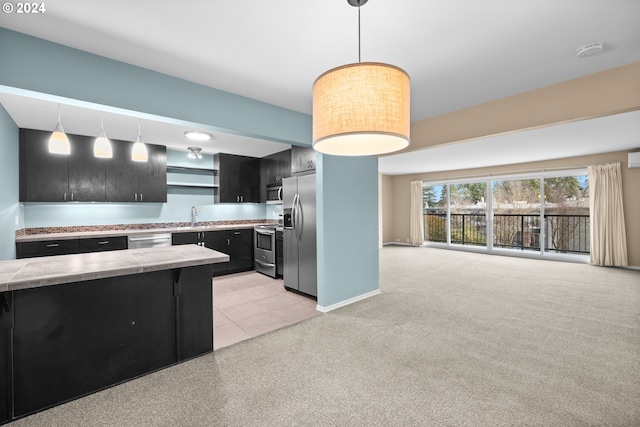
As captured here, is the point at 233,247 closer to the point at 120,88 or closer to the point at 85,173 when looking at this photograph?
the point at 85,173

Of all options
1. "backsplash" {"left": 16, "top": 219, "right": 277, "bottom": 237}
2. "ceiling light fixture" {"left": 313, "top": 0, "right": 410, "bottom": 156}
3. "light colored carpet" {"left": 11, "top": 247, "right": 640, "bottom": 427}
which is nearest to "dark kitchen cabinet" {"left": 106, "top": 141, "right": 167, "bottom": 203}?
"backsplash" {"left": 16, "top": 219, "right": 277, "bottom": 237}

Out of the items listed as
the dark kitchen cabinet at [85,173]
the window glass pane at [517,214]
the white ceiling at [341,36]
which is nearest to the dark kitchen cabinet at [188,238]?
the dark kitchen cabinet at [85,173]

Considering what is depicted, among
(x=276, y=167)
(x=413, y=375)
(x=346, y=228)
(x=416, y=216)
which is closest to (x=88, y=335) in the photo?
(x=413, y=375)

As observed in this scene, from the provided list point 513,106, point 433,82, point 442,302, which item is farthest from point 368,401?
point 513,106

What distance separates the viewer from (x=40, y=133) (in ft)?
13.2

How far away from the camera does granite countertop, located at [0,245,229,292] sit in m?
1.71

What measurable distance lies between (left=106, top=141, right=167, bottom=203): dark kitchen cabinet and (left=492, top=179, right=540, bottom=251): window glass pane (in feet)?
26.7

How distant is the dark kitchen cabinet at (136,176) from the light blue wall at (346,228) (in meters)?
3.26

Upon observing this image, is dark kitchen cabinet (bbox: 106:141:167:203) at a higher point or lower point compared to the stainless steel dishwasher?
higher

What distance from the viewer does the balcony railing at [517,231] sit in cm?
674

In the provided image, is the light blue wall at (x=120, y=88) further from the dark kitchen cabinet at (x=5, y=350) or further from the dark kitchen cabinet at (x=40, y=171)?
the dark kitchen cabinet at (x=40, y=171)

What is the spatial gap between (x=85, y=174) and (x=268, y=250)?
315 centimetres

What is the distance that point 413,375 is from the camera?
2145 millimetres

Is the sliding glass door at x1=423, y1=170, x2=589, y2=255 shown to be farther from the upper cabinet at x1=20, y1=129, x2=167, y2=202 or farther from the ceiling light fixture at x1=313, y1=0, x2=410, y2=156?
the upper cabinet at x1=20, y1=129, x2=167, y2=202
